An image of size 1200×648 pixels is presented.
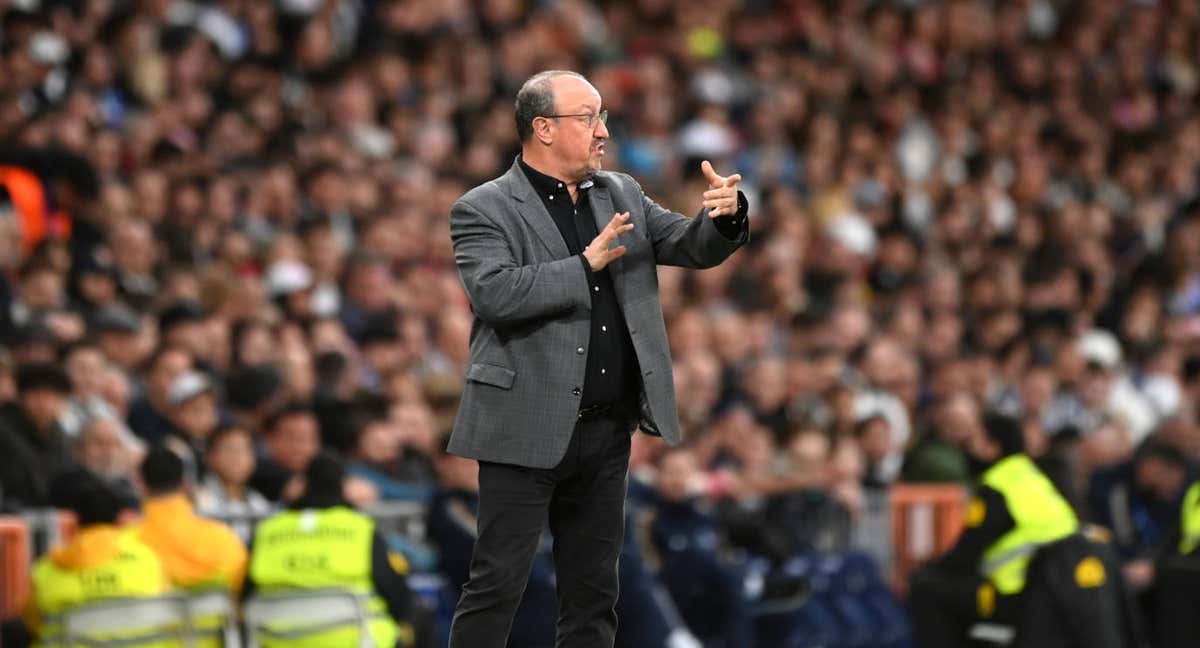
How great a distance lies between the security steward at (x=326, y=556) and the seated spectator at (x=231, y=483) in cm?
97

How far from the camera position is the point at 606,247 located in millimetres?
5562

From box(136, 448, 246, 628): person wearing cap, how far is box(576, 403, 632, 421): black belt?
268cm

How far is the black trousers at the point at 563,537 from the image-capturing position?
5629 mm

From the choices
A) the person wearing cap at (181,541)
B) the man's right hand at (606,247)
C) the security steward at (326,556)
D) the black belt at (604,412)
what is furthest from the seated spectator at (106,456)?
the man's right hand at (606,247)

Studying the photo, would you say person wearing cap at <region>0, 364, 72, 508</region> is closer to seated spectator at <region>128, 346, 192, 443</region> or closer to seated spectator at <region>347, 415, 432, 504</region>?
seated spectator at <region>128, 346, 192, 443</region>

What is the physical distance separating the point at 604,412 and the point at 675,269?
324 inches

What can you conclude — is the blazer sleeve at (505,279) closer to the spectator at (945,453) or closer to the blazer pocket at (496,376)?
the blazer pocket at (496,376)

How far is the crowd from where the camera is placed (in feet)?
32.8

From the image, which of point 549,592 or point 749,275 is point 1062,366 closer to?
point 749,275

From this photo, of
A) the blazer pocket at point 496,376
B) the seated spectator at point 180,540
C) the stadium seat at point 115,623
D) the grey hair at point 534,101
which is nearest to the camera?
the blazer pocket at point 496,376

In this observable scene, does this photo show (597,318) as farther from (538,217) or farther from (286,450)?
(286,450)

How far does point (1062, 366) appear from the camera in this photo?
46.1 ft

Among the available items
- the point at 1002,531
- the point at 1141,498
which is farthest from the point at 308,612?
the point at 1141,498

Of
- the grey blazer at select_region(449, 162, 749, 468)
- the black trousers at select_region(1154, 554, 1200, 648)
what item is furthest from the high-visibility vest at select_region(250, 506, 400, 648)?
the black trousers at select_region(1154, 554, 1200, 648)
